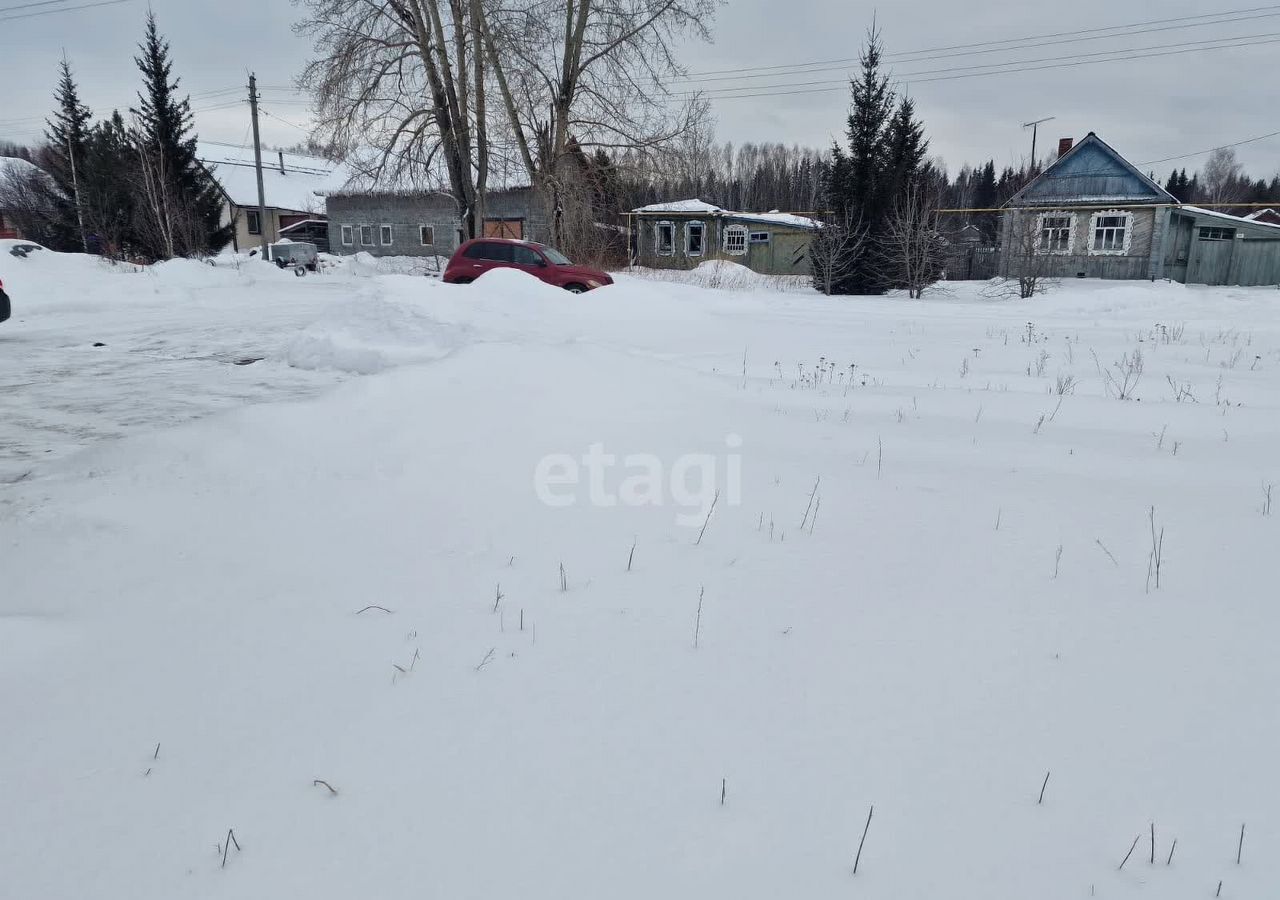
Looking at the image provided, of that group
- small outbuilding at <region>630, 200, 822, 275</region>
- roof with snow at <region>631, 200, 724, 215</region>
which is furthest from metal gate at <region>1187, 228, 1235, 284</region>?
roof with snow at <region>631, 200, 724, 215</region>

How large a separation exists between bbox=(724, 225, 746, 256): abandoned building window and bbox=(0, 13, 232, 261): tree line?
24.3 meters

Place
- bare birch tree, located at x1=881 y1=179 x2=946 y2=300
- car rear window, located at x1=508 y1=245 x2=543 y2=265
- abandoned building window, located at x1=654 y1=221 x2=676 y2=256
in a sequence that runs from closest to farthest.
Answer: car rear window, located at x1=508 y1=245 x2=543 y2=265 < bare birch tree, located at x1=881 y1=179 x2=946 y2=300 < abandoned building window, located at x1=654 y1=221 x2=676 y2=256

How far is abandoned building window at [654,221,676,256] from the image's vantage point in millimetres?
36281

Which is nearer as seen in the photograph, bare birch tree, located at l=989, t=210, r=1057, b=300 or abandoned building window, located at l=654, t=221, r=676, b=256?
bare birch tree, located at l=989, t=210, r=1057, b=300

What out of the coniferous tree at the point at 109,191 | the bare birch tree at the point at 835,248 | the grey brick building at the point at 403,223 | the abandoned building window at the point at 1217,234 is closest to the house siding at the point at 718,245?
the grey brick building at the point at 403,223

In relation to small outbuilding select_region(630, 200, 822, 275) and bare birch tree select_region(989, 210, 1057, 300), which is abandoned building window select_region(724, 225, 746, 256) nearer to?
small outbuilding select_region(630, 200, 822, 275)

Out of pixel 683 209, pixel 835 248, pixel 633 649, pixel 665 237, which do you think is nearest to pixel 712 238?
pixel 683 209

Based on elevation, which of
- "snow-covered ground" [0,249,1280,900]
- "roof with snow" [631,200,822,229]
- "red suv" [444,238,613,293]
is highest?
"roof with snow" [631,200,822,229]

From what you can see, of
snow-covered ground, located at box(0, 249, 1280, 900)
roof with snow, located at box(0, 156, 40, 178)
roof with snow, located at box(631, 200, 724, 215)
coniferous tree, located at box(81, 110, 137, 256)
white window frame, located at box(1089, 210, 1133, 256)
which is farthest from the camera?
roof with snow, located at box(0, 156, 40, 178)

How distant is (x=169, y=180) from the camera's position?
101ft

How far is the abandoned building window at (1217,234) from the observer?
2920 centimetres

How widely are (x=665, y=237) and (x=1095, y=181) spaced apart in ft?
62.2

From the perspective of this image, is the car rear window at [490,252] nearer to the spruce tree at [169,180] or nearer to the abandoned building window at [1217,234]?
the spruce tree at [169,180]

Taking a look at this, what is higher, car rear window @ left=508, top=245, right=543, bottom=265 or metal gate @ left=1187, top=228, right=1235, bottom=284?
metal gate @ left=1187, top=228, right=1235, bottom=284
